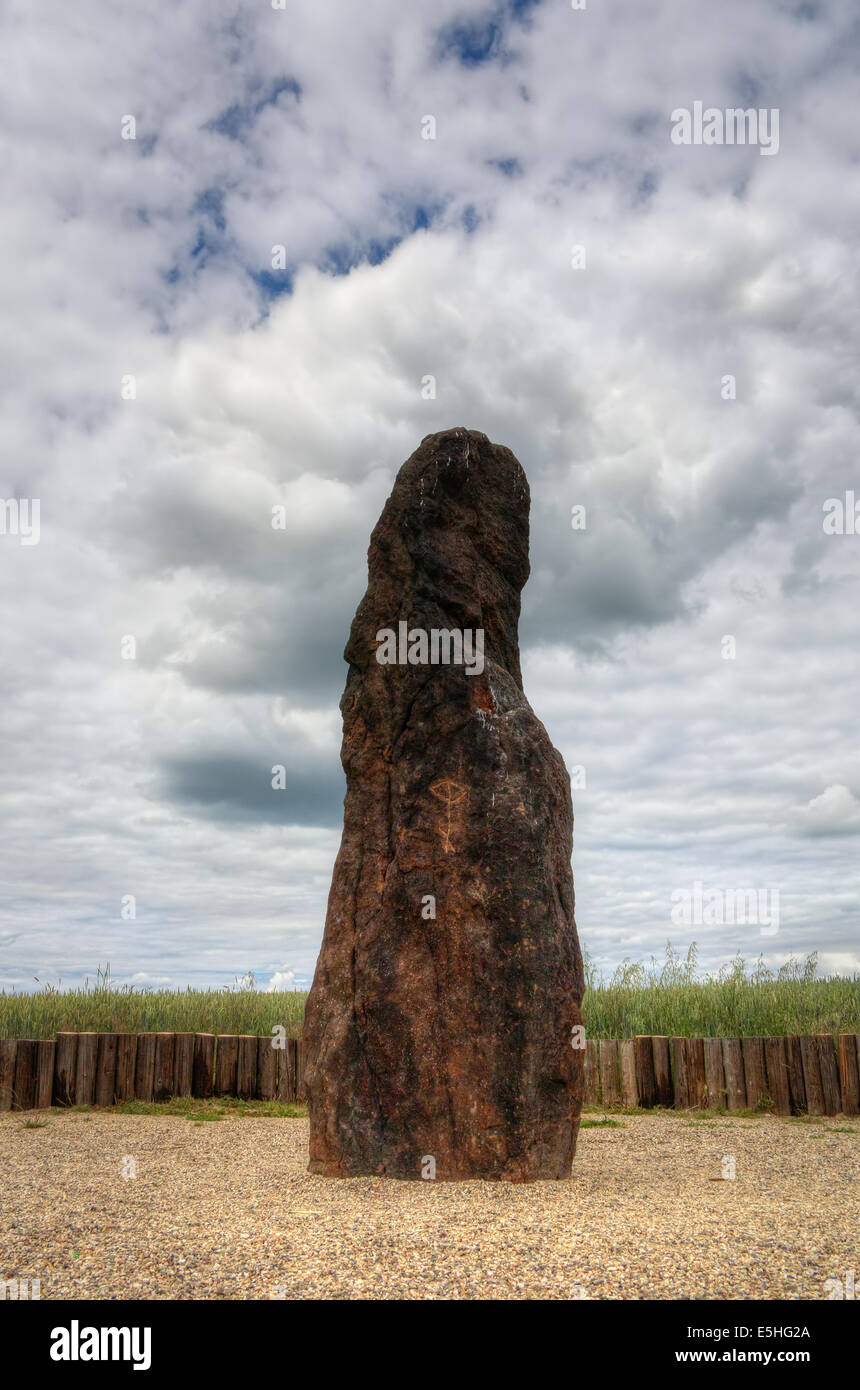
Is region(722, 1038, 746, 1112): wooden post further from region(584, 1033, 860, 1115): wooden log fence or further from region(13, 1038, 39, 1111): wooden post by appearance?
region(13, 1038, 39, 1111): wooden post

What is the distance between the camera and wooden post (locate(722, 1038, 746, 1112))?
11.2 m

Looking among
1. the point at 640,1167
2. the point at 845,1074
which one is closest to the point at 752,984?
the point at 845,1074

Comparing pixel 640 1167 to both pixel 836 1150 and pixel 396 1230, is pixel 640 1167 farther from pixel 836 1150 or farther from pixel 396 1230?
pixel 396 1230

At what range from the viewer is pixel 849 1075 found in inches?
436

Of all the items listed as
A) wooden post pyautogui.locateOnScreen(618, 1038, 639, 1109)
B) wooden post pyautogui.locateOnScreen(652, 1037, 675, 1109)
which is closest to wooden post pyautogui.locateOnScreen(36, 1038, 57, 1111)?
wooden post pyautogui.locateOnScreen(618, 1038, 639, 1109)

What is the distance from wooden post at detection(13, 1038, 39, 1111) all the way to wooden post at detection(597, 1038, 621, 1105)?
21.0 feet

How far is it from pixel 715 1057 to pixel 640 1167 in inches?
161

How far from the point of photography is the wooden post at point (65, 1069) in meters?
11.2

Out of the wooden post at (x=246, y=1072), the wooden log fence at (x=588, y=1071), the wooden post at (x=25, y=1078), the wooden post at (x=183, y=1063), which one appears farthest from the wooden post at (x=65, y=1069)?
the wooden post at (x=246, y=1072)

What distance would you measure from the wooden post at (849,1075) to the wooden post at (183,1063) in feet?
23.8

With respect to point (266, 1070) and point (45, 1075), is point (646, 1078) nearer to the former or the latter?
point (266, 1070)

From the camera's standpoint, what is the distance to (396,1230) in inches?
195

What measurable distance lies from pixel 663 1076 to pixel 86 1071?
21.4 ft

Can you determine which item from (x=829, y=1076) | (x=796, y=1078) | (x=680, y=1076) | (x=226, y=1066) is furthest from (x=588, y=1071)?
(x=226, y=1066)
